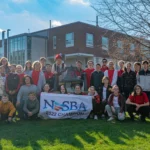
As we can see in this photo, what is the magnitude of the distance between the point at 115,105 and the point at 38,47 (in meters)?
32.8

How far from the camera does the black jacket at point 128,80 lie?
397 inches

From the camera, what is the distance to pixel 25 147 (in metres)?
5.88

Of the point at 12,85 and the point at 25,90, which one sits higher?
the point at 12,85

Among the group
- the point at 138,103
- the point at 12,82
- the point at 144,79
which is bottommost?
the point at 138,103

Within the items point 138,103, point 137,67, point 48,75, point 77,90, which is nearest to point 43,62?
point 48,75

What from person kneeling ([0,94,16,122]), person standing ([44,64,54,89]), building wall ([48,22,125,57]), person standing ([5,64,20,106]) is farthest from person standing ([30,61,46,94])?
building wall ([48,22,125,57])

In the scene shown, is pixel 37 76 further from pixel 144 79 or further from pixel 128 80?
pixel 144 79

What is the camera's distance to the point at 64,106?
970 cm

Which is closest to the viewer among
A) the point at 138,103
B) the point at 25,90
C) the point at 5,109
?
the point at 5,109

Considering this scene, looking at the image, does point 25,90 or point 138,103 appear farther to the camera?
point 25,90

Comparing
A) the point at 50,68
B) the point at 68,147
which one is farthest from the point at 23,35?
the point at 68,147

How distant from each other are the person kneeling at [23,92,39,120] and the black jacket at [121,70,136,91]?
3.33 meters

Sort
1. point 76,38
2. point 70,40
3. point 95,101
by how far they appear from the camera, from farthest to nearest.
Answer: point 70,40, point 76,38, point 95,101

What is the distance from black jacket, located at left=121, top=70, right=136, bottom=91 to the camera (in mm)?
10094
